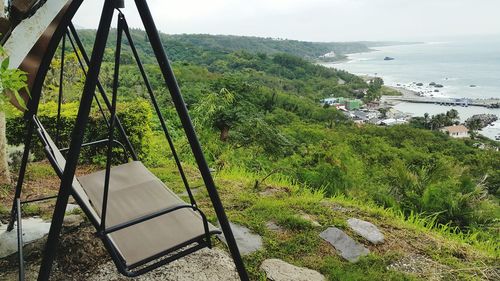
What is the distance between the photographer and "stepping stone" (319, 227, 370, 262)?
245 cm

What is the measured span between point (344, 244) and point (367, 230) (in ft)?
1.13

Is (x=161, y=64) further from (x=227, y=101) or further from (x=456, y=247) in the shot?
(x=227, y=101)

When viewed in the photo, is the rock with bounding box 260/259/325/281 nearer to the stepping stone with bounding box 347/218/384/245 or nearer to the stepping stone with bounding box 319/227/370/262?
the stepping stone with bounding box 319/227/370/262

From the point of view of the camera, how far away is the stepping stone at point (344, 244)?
2.45 meters

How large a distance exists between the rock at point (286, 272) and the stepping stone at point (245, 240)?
178mm

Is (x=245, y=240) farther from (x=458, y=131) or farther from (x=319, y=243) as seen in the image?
(x=458, y=131)

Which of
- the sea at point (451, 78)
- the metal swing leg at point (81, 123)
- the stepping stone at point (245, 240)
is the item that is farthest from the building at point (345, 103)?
the metal swing leg at point (81, 123)

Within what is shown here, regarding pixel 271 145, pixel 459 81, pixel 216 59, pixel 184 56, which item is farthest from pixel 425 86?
pixel 271 145

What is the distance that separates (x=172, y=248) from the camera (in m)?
1.41

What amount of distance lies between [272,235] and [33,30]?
199 cm

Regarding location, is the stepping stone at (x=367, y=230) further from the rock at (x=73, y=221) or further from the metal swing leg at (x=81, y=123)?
the metal swing leg at (x=81, y=123)

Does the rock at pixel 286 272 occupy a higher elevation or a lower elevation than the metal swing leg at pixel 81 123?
lower

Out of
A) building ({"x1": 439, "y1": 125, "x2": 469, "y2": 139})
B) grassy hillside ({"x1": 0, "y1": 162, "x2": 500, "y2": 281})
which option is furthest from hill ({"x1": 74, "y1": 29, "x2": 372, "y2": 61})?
grassy hillside ({"x1": 0, "y1": 162, "x2": 500, "y2": 281})

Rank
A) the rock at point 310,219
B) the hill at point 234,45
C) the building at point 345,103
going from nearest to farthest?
the rock at point 310,219 → the building at point 345,103 → the hill at point 234,45
